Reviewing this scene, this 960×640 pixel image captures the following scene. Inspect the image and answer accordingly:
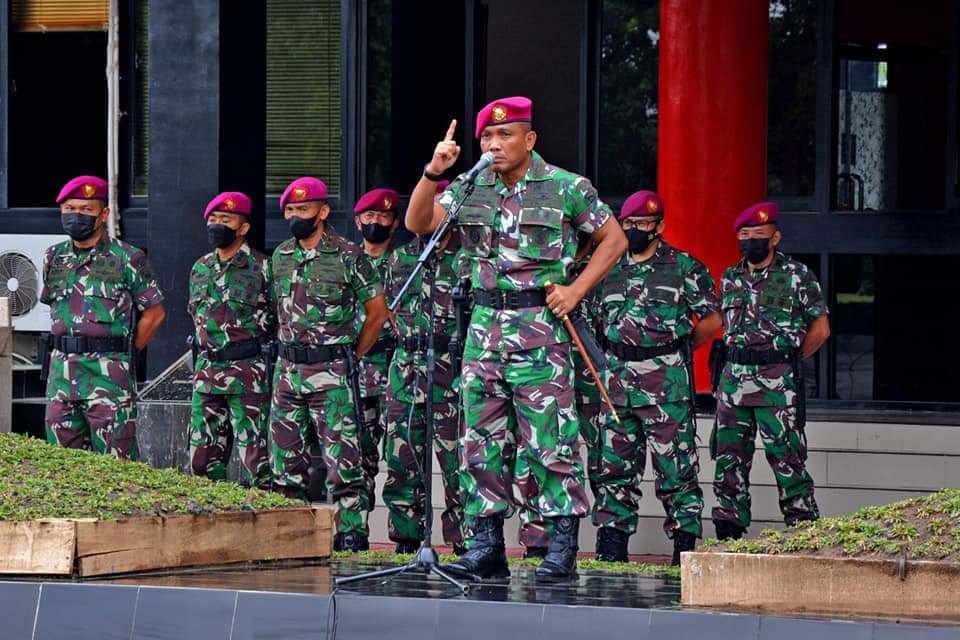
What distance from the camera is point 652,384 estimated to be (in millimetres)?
10633

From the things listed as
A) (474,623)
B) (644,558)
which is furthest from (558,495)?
(644,558)

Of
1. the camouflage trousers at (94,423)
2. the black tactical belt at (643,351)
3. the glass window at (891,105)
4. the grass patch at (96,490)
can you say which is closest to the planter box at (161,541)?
the grass patch at (96,490)

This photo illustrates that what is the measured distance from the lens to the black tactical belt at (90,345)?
1093cm

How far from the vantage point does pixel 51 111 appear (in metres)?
15.6

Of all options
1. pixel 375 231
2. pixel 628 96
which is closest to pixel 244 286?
pixel 375 231

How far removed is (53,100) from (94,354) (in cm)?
523

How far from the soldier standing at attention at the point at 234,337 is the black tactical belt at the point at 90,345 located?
506mm

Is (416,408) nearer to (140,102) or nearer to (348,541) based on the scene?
(348,541)

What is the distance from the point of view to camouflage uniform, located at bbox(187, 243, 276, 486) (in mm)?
11055

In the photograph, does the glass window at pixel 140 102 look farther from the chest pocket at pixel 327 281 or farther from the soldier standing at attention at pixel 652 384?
the soldier standing at attention at pixel 652 384

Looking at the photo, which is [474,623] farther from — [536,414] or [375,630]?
[536,414]

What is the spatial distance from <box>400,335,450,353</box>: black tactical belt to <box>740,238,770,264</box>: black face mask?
6.43 ft

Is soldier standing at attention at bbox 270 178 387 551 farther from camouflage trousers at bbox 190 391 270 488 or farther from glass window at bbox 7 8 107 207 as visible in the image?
glass window at bbox 7 8 107 207

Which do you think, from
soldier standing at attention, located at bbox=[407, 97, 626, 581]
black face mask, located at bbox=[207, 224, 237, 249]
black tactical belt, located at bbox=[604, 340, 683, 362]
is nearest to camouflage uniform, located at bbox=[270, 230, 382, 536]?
black face mask, located at bbox=[207, 224, 237, 249]
